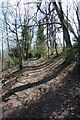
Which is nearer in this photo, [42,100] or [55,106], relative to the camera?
[55,106]

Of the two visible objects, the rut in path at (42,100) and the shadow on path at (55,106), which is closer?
the shadow on path at (55,106)

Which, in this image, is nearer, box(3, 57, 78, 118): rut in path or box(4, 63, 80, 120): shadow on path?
box(4, 63, 80, 120): shadow on path

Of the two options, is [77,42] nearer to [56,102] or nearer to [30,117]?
[56,102]

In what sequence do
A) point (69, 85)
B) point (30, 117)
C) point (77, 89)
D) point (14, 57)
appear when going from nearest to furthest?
point (30, 117)
point (77, 89)
point (69, 85)
point (14, 57)

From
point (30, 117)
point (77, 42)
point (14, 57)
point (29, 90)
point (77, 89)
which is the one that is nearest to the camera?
point (30, 117)

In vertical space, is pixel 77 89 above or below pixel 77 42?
below

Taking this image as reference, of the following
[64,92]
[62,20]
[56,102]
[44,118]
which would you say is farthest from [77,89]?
[62,20]

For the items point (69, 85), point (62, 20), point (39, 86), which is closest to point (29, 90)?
point (39, 86)

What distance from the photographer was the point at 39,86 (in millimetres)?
12320

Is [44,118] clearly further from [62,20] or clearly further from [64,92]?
[62,20]

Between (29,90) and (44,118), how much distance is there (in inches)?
154

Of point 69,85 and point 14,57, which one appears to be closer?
point 69,85

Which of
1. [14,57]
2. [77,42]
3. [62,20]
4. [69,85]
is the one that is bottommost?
[14,57]

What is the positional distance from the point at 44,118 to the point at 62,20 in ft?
28.7
